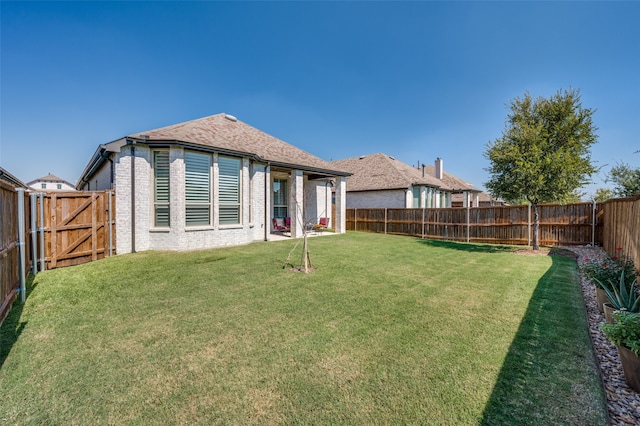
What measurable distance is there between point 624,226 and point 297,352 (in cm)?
1012

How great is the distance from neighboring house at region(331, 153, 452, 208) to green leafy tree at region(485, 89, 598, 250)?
9425 mm

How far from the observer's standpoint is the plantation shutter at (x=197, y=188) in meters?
10.2

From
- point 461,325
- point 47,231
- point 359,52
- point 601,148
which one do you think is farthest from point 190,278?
point 601,148

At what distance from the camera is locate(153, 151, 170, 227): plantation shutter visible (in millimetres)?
9930

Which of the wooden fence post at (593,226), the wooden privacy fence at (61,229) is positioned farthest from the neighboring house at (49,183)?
Answer: the wooden fence post at (593,226)

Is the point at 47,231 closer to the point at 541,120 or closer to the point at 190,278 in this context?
the point at 190,278

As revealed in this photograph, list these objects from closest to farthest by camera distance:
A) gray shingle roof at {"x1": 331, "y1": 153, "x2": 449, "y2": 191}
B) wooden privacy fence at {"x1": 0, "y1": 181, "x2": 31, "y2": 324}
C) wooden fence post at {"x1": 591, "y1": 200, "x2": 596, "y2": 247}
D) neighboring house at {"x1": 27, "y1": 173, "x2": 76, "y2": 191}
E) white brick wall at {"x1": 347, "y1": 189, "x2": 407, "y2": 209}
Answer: wooden privacy fence at {"x1": 0, "y1": 181, "x2": 31, "y2": 324} → wooden fence post at {"x1": 591, "y1": 200, "x2": 596, "y2": 247} → white brick wall at {"x1": 347, "y1": 189, "x2": 407, "y2": 209} → gray shingle roof at {"x1": 331, "y1": 153, "x2": 449, "y2": 191} → neighboring house at {"x1": 27, "y1": 173, "x2": 76, "y2": 191}

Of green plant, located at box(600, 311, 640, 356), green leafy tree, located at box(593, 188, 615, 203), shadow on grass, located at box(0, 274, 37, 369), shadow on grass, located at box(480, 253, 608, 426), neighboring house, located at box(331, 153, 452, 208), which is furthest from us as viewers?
green leafy tree, located at box(593, 188, 615, 203)

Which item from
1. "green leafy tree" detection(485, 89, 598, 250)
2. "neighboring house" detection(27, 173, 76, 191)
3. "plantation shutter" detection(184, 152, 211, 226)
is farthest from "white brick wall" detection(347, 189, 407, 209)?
"neighboring house" detection(27, 173, 76, 191)

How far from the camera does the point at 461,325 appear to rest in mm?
4082

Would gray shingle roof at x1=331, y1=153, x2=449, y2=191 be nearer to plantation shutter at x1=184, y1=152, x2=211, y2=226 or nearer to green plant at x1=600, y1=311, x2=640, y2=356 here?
plantation shutter at x1=184, y1=152, x2=211, y2=226

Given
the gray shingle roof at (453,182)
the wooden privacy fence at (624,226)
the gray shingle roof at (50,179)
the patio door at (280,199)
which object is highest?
the gray shingle roof at (50,179)

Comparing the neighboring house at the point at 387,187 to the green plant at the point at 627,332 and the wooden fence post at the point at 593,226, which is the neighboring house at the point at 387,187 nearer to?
the wooden fence post at the point at 593,226

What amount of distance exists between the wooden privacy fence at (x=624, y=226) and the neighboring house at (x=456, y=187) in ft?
66.1
